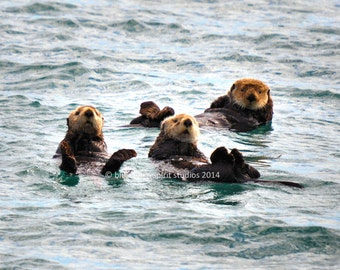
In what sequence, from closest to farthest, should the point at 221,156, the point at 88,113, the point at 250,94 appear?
the point at 221,156 → the point at 88,113 → the point at 250,94

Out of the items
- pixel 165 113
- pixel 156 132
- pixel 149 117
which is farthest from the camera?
pixel 149 117

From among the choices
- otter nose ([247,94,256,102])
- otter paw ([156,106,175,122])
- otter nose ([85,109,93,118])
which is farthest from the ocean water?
otter nose ([85,109,93,118])

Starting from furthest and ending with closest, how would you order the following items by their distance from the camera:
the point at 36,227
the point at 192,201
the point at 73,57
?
1. the point at 73,57
2. the point at 192,201
3. the point at 36,227

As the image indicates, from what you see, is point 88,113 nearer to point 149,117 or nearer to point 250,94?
point 149,117

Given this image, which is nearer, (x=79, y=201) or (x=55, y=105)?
(x=79, y=201)

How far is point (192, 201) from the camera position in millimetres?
7734

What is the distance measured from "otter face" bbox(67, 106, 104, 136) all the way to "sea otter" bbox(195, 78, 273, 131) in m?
2.65

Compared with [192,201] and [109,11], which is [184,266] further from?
[109,11]

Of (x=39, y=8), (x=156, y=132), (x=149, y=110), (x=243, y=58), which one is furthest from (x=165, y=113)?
(x=39, y=8)

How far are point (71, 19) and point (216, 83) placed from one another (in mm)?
5219

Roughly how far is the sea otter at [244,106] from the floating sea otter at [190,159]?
2485mm

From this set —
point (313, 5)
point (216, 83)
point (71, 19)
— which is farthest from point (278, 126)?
point (313, 5)

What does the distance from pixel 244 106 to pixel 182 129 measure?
10.3 feet

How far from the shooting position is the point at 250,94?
1180 centimetres
